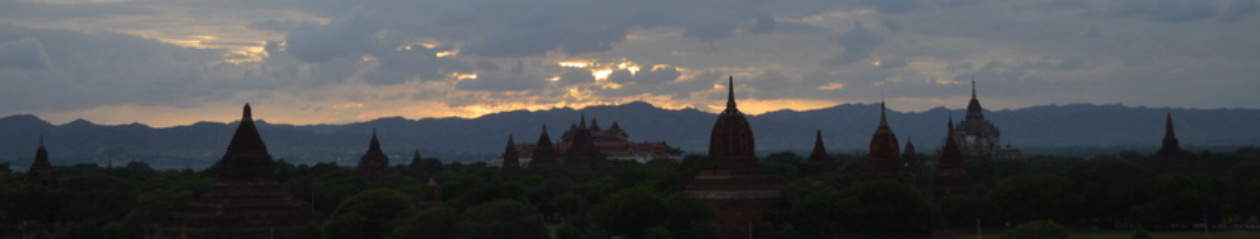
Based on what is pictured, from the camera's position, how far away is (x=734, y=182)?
254ft

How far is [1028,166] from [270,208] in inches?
4567

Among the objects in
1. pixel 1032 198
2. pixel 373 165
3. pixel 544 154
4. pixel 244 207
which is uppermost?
pixel 544 154

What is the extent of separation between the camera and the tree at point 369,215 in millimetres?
65812

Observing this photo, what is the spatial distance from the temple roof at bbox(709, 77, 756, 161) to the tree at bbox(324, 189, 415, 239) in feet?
55.2

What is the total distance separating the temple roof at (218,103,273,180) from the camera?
67000 mm

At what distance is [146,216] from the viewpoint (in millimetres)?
77875

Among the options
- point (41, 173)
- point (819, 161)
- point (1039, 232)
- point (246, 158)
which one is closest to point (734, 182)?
point (1039, 232)

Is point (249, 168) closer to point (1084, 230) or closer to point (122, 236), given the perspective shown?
point (122, 236)

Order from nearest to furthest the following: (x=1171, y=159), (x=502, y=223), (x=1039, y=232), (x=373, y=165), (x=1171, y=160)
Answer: (x=1039, y=232), (x=502, y=223), (x=1171, y=160), (x=1171, y=159), (x=373, y=165)

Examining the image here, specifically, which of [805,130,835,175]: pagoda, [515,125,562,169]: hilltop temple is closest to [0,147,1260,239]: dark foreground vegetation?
[805,130,835,175]: pagoda

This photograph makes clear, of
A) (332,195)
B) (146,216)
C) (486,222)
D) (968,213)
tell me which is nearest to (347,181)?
(332,195)

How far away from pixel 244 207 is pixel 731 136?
2682 centimetres

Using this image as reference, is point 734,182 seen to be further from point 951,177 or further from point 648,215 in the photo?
point 951,177

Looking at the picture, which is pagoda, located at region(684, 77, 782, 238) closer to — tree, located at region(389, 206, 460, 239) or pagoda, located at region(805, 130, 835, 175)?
tree, located at region(389, 206, 460, 239)
